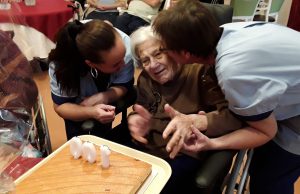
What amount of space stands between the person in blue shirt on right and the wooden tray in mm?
212

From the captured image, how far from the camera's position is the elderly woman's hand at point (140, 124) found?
138 centimetres

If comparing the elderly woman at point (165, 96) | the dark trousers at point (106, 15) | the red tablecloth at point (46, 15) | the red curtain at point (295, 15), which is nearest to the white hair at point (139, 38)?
the elderly woman at point (165, 96)

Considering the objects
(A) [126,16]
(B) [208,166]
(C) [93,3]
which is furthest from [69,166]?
(C) [93,3]

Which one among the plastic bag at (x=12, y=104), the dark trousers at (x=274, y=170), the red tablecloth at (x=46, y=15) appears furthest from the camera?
the red tablecloth at (x=46, y=15)

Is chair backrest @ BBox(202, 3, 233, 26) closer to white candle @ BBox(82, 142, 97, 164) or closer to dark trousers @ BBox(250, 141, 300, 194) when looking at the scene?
dark trousers @ BBox(250, 141, 300, 194)

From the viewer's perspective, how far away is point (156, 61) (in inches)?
53.2

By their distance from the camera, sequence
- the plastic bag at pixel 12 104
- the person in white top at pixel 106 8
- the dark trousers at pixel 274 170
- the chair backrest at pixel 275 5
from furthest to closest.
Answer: the chair backrest at pixel 275 5 < the person in white top at pixel 106 8 < the dark trousers at pixel 274 170 < the plastic bag at pixel 12 104

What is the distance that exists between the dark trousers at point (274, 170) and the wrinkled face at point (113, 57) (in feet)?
2.34

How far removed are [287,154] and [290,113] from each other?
0.19 meters

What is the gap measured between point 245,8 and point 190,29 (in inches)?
132

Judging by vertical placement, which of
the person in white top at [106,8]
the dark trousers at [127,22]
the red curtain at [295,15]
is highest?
the person in white top at [106,8]

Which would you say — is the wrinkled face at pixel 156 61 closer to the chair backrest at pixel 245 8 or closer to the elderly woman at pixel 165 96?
the elderly woman at pixel 165 96

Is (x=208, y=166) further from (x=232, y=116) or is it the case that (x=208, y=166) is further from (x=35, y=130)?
(x=35, y=130)

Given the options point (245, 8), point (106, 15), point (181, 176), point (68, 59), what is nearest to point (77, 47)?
point (68, 59)
